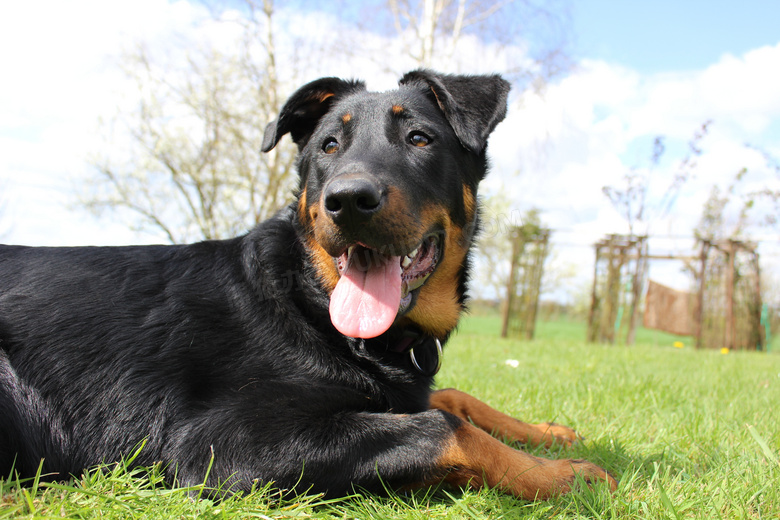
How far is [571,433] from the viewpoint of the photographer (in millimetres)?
3189

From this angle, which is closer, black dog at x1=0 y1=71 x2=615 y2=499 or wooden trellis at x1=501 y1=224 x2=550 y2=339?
black dog at x1=0 y1=71 x2=615 y2=499

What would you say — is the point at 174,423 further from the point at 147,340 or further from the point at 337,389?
the point at 337,389

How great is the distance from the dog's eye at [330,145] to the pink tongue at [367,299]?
2.51 feet

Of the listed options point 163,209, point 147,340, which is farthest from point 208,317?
point 163,209

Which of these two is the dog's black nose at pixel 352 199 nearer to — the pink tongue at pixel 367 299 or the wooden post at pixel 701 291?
the pink tongue at pixel 367 299

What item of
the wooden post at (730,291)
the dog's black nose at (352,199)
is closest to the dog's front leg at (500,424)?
the dog's black nose at (352,199)

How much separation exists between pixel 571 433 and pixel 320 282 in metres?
1.83

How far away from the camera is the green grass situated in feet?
6.46

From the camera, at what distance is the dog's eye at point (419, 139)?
9.44 feet

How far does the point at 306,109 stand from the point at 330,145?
0.55m

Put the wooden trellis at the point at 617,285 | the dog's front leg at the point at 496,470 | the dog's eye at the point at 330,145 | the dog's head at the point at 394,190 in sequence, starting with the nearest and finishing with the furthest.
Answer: the dog's front leg at the point at 496,470 → the dog's head at the point at 394,190 → the dog's eye at the point at 330,145 → the wooden trellis at the point at 617,285

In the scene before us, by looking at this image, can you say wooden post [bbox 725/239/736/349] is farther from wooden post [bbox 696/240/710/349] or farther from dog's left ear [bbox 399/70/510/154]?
dog's left ear [bbox 399/70/510/154]

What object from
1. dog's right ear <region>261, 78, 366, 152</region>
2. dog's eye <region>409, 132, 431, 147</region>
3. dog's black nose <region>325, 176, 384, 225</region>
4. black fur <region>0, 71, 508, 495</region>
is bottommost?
black fur <region>0, 71, 508, 495</region>

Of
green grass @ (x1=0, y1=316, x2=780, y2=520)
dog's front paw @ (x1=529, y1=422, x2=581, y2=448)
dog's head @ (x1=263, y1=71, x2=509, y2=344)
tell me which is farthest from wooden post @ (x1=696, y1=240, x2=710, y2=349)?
dog's head @ (x1=263, y1=71, x2=509, y2=344)
